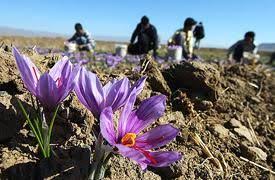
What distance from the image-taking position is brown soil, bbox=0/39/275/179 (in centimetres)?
152

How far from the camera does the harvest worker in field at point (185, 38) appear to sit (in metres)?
8.66

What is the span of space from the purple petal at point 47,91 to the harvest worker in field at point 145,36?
775 centimetres

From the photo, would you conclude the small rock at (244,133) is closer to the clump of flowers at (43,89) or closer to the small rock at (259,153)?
the small rock at (259,153)

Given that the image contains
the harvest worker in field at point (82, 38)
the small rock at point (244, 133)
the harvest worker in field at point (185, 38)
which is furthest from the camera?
the harvest worker in field at point (82, 38)

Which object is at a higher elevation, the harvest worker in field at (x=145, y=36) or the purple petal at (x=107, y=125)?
the purple petal at (x=107, y=125)

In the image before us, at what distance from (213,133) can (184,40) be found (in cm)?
653

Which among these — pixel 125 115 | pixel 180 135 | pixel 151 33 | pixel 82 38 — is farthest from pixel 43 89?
pixel 82 38

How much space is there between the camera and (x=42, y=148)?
139cm

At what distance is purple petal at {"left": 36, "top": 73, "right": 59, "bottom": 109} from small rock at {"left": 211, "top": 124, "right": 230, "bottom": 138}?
113 centimetres

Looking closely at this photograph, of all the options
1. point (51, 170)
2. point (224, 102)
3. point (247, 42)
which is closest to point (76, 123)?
point (51, 170)

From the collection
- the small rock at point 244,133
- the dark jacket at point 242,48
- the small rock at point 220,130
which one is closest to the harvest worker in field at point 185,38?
the dark jacket at point 242,48

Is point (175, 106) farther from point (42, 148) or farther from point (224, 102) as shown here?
point (42, 148)

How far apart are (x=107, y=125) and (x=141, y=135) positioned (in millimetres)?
147

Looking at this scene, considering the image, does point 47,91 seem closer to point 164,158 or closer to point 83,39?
point 164,158
